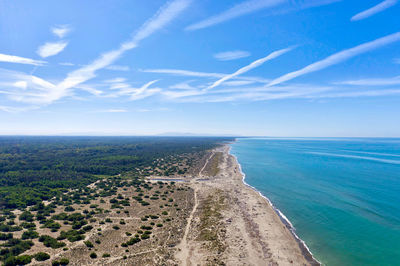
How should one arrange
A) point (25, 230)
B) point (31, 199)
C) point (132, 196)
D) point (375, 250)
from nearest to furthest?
point (375, 250)
point (25, 230)
point (31, 199)
point (132, 196)

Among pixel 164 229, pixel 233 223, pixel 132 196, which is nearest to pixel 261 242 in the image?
pixel 233 223

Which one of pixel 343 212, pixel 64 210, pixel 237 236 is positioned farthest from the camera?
pixel 343 212

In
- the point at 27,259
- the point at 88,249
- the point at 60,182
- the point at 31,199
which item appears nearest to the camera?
the point at 27,259

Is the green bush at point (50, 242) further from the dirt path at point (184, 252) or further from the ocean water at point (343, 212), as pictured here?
the ocean water at point (343, 212)

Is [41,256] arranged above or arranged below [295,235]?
above

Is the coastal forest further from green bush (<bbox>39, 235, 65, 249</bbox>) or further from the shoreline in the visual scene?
the shoreline

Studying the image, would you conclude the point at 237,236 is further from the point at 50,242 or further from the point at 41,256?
the point at 50,242

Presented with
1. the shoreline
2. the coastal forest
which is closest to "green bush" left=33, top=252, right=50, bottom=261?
the coastal forest

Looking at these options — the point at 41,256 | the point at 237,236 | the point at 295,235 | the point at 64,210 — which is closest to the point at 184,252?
the point at 237,236

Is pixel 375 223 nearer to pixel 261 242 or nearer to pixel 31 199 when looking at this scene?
pixel 261 242
